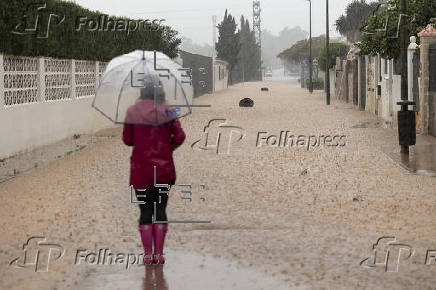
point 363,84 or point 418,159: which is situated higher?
point 363,84

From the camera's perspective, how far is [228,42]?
96.1 meters

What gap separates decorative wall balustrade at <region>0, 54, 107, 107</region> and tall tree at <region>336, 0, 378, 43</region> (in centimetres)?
5998

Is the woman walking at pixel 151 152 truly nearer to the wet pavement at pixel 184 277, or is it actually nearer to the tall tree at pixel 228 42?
the wet pavement at pixel 184 277

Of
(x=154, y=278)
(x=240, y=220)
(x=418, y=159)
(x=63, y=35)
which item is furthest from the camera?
(x=63, y=35)

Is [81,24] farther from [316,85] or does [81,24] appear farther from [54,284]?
[316,85]

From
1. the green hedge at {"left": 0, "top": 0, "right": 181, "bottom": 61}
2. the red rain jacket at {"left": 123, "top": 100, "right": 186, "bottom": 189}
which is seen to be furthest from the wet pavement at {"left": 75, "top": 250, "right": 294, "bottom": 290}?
the green hedge at {"left": 0, "top": 0, "right": 181, "bottom": 61}

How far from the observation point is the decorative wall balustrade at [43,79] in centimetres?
1590

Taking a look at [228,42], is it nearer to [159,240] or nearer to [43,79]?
[43,79]

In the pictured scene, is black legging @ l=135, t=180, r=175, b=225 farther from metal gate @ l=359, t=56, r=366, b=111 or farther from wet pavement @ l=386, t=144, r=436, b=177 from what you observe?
metal gate @ l=359, t=56, r=366, b=111

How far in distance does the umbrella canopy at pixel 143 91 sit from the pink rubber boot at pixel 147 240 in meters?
0.94

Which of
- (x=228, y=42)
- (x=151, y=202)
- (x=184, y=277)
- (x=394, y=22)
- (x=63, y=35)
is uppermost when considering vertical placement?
(x=228, y=42)

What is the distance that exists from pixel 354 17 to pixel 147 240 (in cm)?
7661

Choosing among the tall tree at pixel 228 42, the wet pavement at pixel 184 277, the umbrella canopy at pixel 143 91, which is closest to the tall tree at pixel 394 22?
the umbrella canopy at pixel 143 91

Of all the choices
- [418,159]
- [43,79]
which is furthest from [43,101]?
[418,159]
